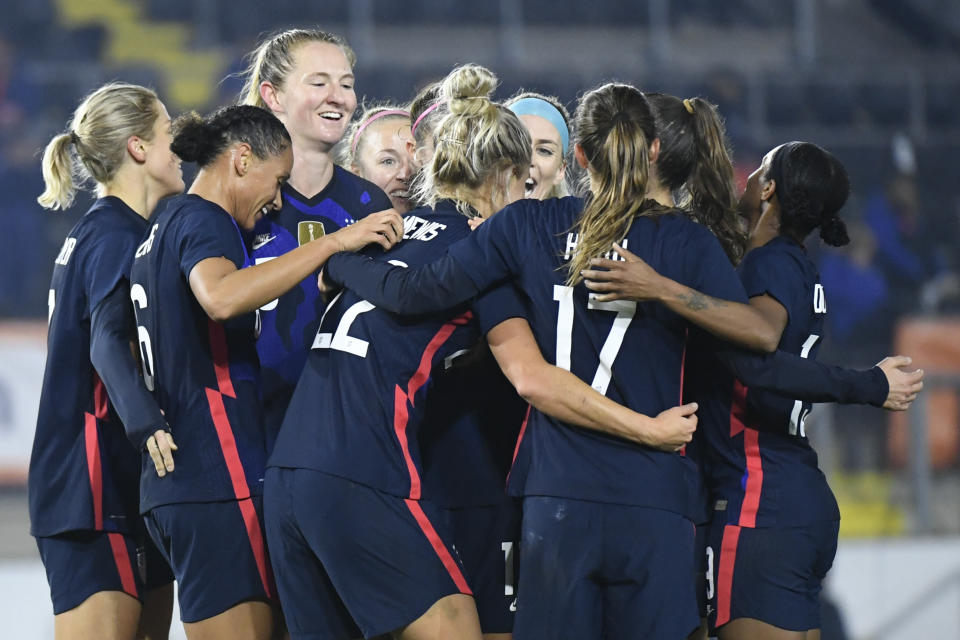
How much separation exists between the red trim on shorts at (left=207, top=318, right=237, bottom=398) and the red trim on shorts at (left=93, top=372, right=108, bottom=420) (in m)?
0.51

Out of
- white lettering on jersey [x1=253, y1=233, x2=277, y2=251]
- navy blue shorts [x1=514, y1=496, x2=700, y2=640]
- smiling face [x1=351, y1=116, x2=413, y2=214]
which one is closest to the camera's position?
navy blue shorts [x1=514, y1=496, x2=700, y2=640]

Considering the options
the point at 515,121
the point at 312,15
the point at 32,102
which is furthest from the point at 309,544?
the point at 312,15

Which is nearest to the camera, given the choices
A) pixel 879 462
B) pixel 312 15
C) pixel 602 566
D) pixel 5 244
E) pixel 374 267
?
pixel 602 566

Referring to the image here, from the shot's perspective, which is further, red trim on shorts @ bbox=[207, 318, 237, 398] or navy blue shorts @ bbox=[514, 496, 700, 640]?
red trim on shorts @ bbox=[207, 318, 237, 398]

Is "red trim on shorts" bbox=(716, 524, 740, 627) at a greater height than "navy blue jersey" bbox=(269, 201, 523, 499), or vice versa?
"navy blue jersey" bbox=(269, 201, 523, 499)

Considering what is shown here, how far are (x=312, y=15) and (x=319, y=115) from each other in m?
8.85

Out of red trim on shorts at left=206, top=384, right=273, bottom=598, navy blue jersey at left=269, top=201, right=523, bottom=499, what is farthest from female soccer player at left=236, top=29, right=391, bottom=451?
navy blue jersey at left=269, top=201, right=523, bottom=499

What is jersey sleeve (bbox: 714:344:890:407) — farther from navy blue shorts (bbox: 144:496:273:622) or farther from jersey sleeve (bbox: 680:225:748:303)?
navy blue shorts (bbox: 144:496:273:622)

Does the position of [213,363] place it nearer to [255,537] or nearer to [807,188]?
[255,537]

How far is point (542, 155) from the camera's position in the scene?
12.1 ft

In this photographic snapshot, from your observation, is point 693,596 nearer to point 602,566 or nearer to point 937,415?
point 602,566

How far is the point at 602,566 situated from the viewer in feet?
8.29

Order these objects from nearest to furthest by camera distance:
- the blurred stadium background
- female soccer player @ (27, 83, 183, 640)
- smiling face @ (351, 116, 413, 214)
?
1. female soccer player @ (27, 83, 183, 640)
2. smiling face @ (351, 116, 413, 214)
3. the blurred stadium background

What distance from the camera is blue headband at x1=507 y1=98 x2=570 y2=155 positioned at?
377 cm
